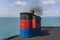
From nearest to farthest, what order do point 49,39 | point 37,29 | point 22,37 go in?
1. point 49,39
2. point 22,37
3. point 37,29

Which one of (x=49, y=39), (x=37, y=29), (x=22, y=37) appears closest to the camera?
(x=49, y=39)

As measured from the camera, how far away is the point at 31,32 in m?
16.9

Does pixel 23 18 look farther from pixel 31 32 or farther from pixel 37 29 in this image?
pixel 37 29

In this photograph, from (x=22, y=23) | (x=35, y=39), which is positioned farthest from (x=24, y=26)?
(x=35, y=39)

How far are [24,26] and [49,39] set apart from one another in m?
2.59

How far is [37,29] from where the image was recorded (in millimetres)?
18859

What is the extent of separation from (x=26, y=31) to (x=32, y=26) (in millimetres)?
1053

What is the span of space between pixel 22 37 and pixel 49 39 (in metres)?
2.50

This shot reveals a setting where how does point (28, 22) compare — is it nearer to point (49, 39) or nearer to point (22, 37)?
point (22, 37)

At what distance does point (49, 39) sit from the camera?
15.0 meters

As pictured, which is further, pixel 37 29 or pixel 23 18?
pixel 37 29

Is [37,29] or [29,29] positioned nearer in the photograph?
[29,29]

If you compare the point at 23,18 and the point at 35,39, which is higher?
the point at 23,18

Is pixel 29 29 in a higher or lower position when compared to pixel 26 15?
lower
